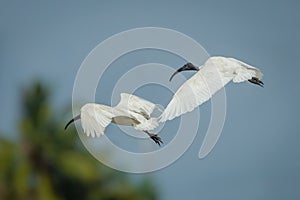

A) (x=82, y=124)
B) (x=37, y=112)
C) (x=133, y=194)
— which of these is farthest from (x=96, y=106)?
(x=37, y=112)

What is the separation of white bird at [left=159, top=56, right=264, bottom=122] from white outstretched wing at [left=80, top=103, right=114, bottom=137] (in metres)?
0.04

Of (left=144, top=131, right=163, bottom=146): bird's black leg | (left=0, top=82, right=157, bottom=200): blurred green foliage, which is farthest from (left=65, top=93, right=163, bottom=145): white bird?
(left=0, top=82, right=157, bottom=200): blurred green foliage

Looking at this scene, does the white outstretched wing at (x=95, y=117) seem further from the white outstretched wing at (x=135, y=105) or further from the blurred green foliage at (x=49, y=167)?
the blurred green foliage at (x=49, y=167)

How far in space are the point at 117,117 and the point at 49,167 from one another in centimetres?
873

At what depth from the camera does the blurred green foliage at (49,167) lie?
873 cm

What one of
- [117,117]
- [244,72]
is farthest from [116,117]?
[244,72]


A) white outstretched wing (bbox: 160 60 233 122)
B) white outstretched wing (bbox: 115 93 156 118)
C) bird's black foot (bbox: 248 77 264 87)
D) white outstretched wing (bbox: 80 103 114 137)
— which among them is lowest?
white outstretched wing (bbox: 80 103 114 137)

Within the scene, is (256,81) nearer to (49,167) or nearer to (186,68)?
(186,68)

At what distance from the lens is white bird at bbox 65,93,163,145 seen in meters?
0.61

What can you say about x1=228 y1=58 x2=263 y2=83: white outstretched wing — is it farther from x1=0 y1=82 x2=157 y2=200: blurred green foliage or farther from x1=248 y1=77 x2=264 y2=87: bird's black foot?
x1=0 y1=82 x2=157 y2=200: blurred green foliage

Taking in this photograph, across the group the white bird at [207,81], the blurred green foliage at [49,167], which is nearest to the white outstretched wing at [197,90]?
the white bird at [207,81]

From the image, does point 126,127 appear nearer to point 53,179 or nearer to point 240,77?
point 240,77

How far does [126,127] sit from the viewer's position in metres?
0.61

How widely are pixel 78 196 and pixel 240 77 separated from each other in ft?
28.4
